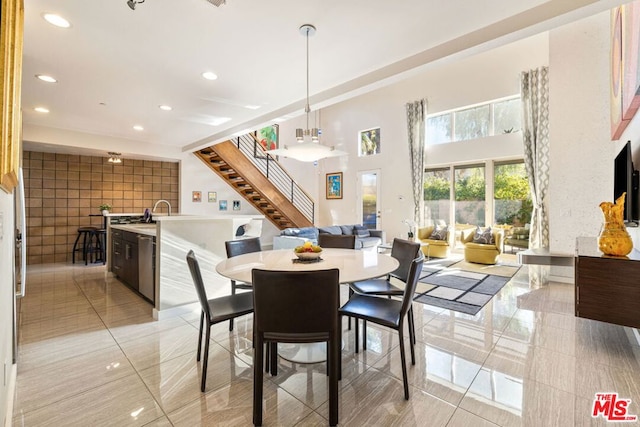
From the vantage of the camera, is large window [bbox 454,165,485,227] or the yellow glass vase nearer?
the yellow glass vase

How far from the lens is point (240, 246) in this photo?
291 centimetres

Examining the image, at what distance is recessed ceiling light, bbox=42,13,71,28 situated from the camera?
229cm

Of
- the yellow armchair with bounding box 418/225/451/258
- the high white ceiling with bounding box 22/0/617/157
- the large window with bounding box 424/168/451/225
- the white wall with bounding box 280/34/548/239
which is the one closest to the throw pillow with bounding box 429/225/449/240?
the yellow armchair with bounding box 418/225/451/258

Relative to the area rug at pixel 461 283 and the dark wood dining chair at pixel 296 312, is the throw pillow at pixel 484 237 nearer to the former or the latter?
the area rug at pixel 461 283

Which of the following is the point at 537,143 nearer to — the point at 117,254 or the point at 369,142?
the point at 369,142

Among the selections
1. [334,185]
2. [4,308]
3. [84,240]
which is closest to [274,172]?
[334,185]

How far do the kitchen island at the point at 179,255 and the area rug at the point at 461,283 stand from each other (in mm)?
2586

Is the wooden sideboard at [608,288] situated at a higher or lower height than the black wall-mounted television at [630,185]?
lower

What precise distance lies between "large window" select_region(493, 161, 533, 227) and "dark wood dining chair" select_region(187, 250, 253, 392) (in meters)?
6.12

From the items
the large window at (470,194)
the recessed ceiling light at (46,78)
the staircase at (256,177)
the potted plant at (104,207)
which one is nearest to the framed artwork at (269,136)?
the staircase at (256,177)

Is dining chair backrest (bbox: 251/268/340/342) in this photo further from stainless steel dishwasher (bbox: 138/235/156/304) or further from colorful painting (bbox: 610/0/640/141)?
colorful painting (bbox: 610/0/640/141)

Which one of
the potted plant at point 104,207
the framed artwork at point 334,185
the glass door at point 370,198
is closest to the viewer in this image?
the potted plant at point 104,207

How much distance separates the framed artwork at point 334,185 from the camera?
915 cm

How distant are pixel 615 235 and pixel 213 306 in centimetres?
333
